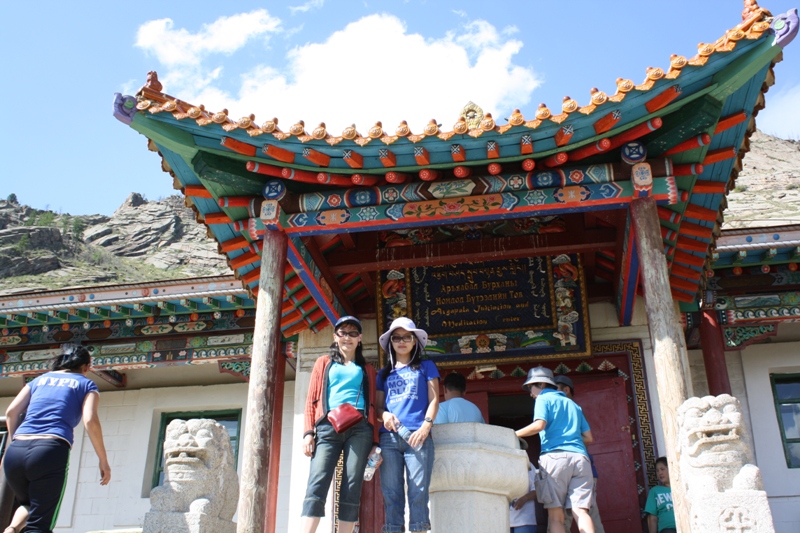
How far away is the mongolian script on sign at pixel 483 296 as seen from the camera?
A: 332 inches

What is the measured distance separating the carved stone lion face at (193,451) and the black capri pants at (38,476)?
26.9 inches

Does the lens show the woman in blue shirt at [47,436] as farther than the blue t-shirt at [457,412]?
No

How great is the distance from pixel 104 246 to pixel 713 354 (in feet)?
86.1

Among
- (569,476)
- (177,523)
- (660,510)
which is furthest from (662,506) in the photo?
(177,523)

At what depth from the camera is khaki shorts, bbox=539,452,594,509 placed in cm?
561

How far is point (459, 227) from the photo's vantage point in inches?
331

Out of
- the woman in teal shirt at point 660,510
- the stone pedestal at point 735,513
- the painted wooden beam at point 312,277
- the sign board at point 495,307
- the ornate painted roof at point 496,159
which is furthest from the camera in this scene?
the sign board at point 495,307

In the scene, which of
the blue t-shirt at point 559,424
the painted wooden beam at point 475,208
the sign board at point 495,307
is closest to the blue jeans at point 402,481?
the blue t-shirt at point 559,424

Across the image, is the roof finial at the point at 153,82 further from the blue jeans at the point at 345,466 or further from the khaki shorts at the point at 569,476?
the khaki shorts at the point at 569,476

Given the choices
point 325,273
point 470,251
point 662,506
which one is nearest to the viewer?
point 662,506

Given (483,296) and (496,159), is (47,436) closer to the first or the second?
(496,159)

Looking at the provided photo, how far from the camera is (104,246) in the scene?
Result: 30.3 meters

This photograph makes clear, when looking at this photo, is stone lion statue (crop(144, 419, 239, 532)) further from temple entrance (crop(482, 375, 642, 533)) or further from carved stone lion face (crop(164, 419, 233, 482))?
temple entrance (crop(482, 375, 642, 533))

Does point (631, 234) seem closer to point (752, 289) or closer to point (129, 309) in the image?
point (752, 289)
